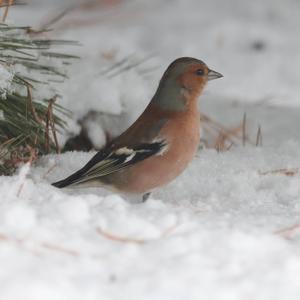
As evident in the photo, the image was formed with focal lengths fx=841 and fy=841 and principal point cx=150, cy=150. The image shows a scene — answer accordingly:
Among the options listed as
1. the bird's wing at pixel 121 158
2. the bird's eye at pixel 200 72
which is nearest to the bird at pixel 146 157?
the bird's wing at pixel 121 158

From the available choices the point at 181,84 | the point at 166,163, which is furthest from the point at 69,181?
the point at 181,84

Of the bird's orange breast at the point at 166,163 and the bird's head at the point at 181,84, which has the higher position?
the bird's head at the point at 181,84

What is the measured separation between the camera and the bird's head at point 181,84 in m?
3.69

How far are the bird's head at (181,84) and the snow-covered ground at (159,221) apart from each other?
0.34 m

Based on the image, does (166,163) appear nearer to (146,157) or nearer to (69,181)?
(146,157)

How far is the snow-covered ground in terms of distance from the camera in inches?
88.9

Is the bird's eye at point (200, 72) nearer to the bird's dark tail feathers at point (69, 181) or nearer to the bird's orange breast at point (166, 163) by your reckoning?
the bird's orange breast at point (166, 163)

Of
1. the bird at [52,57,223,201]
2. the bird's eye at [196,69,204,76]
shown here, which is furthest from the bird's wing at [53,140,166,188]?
the bird's eye at [196,69,204,76]

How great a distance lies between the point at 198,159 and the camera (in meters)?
3.99

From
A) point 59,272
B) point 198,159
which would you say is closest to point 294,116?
point 198,159

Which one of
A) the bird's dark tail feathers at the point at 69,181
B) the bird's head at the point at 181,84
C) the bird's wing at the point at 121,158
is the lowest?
the bird's dark tail feathers at the point at 69,181

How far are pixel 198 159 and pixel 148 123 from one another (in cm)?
52

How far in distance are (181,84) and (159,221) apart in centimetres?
125

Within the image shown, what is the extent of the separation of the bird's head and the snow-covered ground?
0.34 meters
